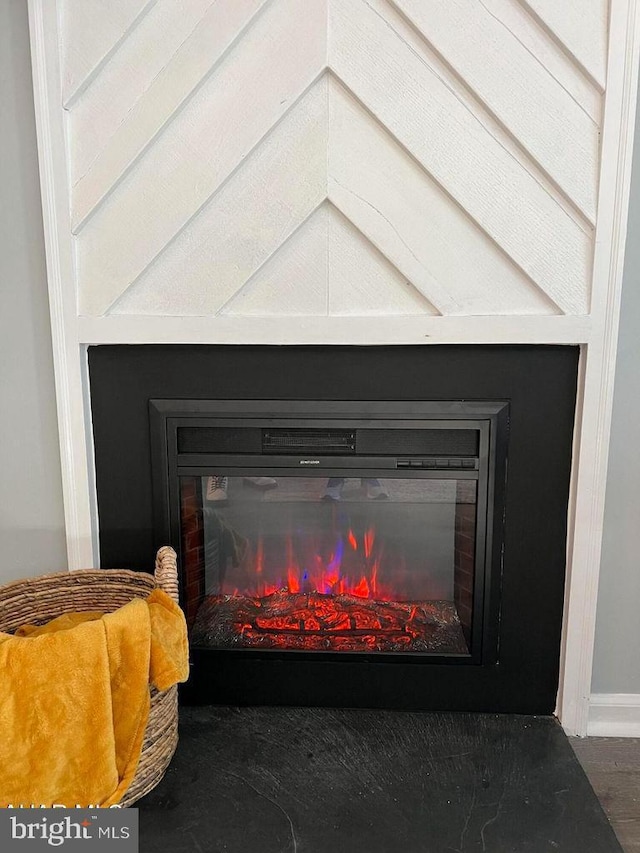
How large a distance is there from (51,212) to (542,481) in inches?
55.3

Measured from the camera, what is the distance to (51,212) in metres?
1.65

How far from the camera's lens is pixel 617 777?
1.69 metres

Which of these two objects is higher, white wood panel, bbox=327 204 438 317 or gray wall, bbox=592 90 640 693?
white wood panel, bbox=327 204 438 317

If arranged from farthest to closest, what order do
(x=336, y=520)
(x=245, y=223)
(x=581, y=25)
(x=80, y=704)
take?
(x=336, y=520) → (x=245, y=223) → (x=581, y=25) → (x=80, y=704)

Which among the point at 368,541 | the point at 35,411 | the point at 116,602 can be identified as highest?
the point at 35,411

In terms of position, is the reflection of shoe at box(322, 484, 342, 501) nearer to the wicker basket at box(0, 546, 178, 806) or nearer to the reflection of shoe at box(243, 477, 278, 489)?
the reflection of shoe at box(243, 477, 278, 489)

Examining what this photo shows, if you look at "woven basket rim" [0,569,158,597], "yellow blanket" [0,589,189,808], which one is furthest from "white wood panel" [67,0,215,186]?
"yellow blanket" [0,589,189,808]

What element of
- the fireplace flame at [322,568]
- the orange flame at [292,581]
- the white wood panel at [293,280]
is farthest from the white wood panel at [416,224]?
the orange flame at [292,581]

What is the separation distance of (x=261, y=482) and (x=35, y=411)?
2.06ft

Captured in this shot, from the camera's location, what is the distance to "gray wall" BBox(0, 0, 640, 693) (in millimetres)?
1651

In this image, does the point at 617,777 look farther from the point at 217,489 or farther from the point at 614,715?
the point at 217,489

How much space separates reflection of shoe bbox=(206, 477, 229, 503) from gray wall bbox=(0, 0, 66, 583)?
41 cm

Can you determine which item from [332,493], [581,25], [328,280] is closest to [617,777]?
[332,493]

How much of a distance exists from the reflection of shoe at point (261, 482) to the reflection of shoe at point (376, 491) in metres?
0.25
